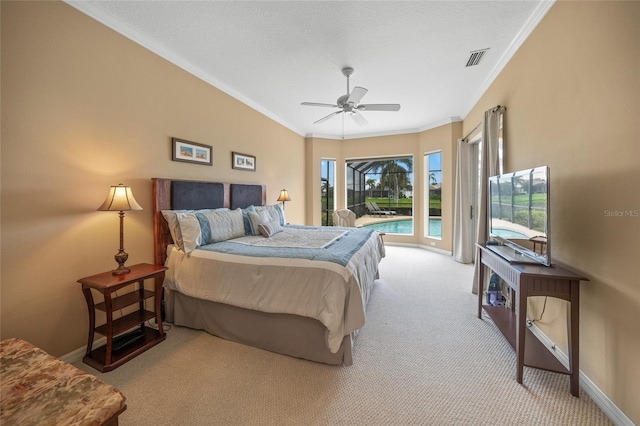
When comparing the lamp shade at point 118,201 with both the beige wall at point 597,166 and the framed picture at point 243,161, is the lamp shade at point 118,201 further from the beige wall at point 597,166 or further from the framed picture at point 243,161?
the beige wall at point 597,166

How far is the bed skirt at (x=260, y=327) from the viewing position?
2.04m

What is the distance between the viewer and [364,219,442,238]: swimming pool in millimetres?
6086

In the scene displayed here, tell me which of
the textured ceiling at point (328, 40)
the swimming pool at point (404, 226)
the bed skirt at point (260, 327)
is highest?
the textured ceiling at point (328, 40)

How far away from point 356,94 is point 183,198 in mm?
2453

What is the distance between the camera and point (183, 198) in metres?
3.03

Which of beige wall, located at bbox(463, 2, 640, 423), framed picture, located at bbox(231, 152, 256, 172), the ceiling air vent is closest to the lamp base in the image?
framed picture, located at bbox(231, 152, 256, 172)

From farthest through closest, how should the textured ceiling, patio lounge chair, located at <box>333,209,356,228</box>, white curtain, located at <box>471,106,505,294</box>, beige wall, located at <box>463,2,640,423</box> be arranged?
patio lounge chair, located at <box>333,209,356,228</box> → white curtain, located at <box>471,106,505,294</box> → the textured ceiling → beige wall, located at <box>463,2,640,423</box>

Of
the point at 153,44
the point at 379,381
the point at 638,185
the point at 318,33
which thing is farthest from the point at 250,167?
the point at 638,185

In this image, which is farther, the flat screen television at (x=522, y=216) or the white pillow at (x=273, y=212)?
the white pillow at (x=273, y=212)

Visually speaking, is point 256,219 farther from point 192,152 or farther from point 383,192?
point 383,192

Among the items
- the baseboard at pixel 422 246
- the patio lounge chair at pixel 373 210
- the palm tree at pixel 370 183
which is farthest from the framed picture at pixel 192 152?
the baseboard at pixel 422 246

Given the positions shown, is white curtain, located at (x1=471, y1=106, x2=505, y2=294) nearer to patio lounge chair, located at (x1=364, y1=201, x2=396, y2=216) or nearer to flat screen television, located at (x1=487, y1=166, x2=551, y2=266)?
flat screen television, located at (x1=487, y1=166, x2=551, y2=266)

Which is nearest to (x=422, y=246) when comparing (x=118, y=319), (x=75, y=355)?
(x=118, y=319)

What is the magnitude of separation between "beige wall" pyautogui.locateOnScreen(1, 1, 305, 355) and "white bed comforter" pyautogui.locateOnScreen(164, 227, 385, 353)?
2.29ft
